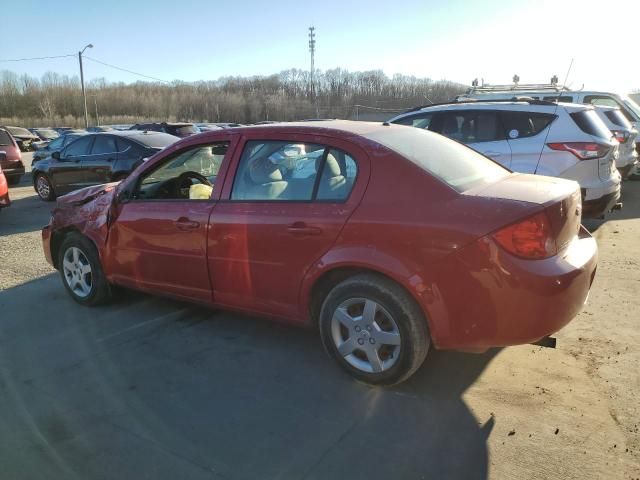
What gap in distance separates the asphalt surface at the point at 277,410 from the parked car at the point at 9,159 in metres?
11.6

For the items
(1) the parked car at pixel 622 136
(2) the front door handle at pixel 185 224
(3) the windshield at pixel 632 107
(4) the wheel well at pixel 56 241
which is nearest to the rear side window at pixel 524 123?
(1) the parked car at pixel 622 136

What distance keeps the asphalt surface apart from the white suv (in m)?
2.70

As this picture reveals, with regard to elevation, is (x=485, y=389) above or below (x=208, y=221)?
below

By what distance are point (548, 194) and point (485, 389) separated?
1.27 meters

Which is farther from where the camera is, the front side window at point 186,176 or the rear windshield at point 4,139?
the rear windshield at point 4,139

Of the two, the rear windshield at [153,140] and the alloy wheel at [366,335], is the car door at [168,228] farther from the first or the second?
the rear windshield at [153,140]

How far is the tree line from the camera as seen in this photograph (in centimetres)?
7069

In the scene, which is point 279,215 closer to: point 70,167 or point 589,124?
point 589,124

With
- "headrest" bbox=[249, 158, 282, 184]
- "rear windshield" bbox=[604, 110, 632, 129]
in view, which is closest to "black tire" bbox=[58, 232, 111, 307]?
"headrest" bbox=[249, 158, 282, 184]

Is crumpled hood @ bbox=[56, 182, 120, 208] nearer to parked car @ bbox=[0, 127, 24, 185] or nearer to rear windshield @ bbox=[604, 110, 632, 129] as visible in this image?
rear windshield @ bbox=[604, 110, 632, 129]

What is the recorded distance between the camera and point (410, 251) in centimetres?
295

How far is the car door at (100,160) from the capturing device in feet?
34.3

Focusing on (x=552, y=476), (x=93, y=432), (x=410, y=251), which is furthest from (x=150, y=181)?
(x=552, y=476)

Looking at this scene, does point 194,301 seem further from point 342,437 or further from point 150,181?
point 342,437
